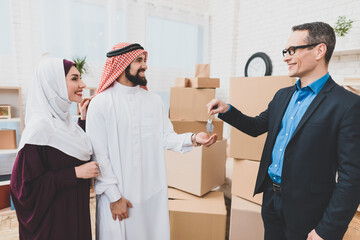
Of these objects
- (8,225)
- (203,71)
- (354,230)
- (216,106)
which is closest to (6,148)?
(8,225)

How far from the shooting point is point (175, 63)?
12.1 ft

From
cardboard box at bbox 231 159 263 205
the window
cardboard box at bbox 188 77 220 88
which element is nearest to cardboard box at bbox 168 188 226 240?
cardboard box at bbox 231 159 263 205

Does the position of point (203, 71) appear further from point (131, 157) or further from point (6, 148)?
point (6, 148)

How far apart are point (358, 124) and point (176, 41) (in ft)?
10.3

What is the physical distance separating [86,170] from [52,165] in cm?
16

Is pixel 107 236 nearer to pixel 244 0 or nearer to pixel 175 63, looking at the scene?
pixel 175 63

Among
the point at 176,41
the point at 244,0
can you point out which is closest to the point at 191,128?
the point at 176,41

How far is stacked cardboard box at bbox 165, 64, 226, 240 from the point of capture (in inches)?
80.5

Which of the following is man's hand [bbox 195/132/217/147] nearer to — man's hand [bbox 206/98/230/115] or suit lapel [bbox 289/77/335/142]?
man's hand [bbox 206/98/230/115]

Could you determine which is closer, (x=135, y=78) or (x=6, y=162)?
(x=135, y=78)

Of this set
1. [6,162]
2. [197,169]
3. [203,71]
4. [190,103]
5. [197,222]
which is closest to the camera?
[197,222]

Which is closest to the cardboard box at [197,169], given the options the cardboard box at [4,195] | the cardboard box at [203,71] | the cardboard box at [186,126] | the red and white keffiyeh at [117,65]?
the cardboard box at [186,126]

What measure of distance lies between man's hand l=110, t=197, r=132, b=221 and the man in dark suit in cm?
82

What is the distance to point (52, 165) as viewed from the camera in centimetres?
111
